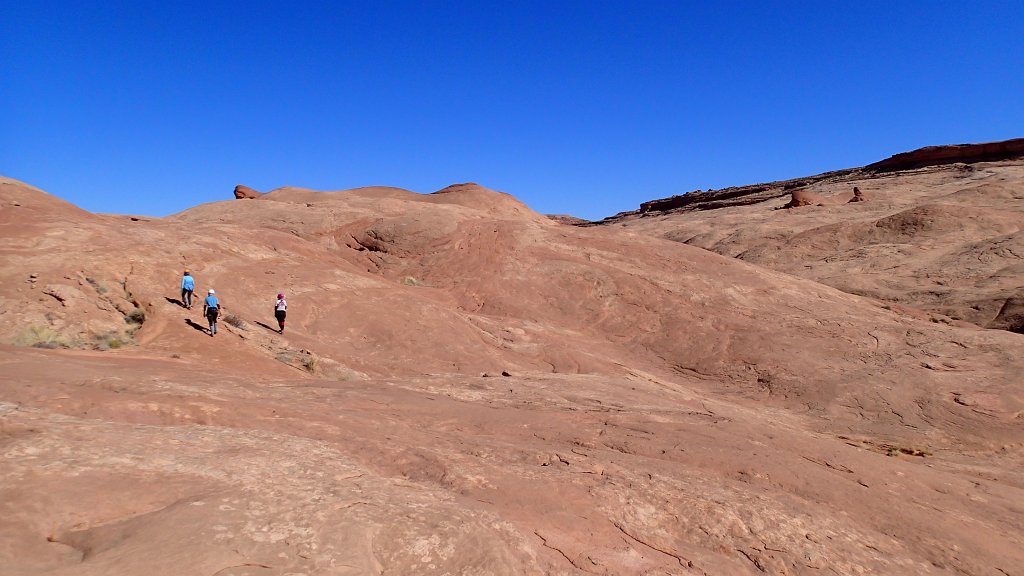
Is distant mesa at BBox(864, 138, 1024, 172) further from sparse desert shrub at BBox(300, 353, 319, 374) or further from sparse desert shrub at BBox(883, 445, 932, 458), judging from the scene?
sparse desert shrub at BBox(300, 353, 319, 374)

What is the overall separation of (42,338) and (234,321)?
3814 mm

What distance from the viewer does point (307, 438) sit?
22.3ft

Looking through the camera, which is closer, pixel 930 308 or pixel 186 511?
pixel 186 511

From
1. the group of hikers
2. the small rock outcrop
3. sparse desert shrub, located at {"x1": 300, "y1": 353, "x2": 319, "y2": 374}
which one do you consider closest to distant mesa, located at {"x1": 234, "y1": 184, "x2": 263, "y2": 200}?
the group of hikers

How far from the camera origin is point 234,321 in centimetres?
1453

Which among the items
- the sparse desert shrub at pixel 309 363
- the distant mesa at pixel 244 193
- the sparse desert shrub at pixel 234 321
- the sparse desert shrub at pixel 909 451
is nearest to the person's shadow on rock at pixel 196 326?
the sparse desert shrub at pixel 234 321

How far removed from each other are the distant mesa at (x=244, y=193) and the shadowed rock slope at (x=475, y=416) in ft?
58.2

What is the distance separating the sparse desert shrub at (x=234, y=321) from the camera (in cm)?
1445

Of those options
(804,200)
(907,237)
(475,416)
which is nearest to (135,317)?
(475,416)

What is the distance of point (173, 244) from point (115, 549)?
54.9 feet

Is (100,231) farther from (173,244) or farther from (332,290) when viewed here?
(332,290)

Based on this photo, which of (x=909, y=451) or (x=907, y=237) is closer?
(x=909, y=451)

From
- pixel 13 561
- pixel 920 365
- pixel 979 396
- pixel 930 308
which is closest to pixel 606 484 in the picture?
pixel 13 561

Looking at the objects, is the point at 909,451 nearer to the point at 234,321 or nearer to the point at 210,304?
the point at 210,304
